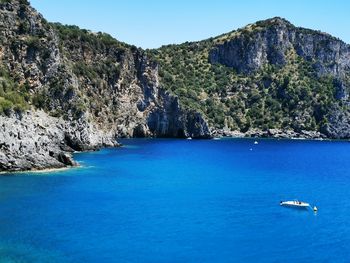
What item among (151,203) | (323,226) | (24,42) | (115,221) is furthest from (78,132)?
(323,226)

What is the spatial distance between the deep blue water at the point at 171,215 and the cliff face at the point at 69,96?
32.1 feet

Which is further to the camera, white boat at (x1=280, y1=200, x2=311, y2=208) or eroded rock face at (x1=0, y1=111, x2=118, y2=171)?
eroded rock face at (x1=0, y1=111, x2=118, y2=171)

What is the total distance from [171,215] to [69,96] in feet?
238

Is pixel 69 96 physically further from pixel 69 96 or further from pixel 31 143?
pixel 31 143

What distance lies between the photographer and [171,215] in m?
56.5

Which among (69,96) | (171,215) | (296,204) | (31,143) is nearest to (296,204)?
(296,204)

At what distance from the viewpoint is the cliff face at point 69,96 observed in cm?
8769

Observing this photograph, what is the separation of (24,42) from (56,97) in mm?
14193

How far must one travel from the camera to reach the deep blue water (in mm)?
43000

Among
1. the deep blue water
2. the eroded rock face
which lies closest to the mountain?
the eroded rock face

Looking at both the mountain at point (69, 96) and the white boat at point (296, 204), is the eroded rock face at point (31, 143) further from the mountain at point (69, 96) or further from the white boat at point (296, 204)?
the white boat at point (296, 204)

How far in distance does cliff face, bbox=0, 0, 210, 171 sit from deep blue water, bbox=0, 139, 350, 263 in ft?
32.1

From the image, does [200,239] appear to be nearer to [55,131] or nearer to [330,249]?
[330,249]

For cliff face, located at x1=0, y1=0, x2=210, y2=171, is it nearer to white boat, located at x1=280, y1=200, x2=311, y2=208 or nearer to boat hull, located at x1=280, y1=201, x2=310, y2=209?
white boat, located at x1=280, y1=200, x2=311, y2=208
